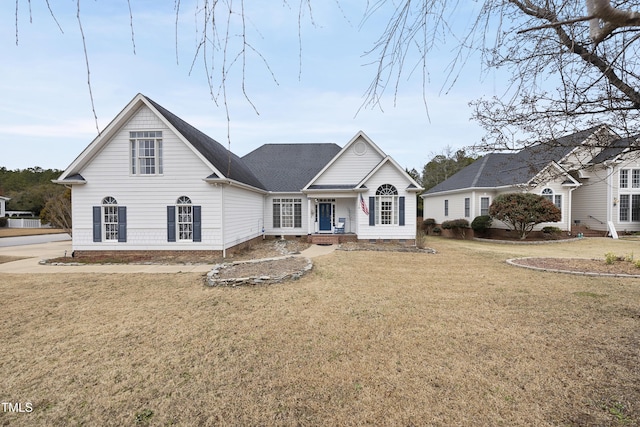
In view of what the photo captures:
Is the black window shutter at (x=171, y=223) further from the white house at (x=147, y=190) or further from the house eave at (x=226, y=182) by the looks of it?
the house eave at (x=226, y=182)

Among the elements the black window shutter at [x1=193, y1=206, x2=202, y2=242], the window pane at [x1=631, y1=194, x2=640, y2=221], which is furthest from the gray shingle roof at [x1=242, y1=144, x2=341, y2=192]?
the window pane at [x1=631, y1=194, x2=640, y2=221]

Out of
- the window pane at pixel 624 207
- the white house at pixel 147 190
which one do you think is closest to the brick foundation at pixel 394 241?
the white house at pixel 147 190

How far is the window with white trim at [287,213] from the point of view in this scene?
20.5 metres

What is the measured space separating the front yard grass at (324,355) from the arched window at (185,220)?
17.7 feet

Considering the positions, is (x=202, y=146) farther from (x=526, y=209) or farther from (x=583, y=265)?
(x=526, y=209)

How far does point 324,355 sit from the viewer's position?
420 cm

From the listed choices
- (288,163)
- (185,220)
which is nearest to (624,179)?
(288,163)

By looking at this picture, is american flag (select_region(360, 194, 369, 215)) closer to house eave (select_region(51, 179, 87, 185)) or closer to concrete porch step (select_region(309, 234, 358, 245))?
concrete porch step (select_region(309, 234, 358, 245))

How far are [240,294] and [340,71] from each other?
5954 millimetres

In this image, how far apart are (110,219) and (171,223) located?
2964 mm

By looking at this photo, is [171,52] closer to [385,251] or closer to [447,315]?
[447,315]

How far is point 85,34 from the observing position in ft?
6.35

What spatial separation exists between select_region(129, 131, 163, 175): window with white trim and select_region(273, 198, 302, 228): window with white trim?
8775 mm

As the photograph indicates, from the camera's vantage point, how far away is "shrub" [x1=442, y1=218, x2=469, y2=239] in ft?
71.0
